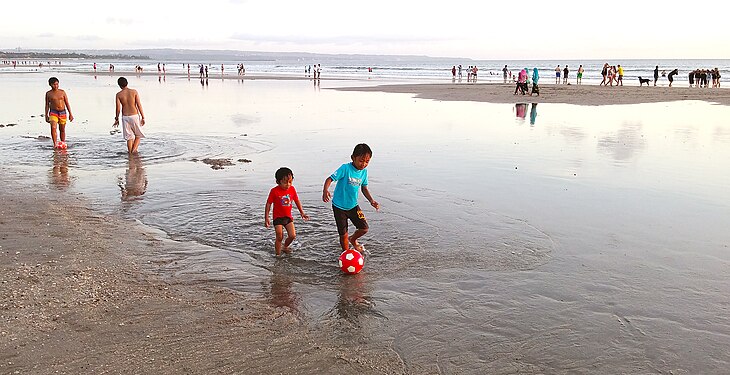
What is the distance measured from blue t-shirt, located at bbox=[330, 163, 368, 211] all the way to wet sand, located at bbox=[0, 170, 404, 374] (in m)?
1.82

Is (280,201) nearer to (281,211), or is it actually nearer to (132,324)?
(281,211)

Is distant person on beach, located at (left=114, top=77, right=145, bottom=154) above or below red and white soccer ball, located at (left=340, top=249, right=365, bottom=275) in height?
above

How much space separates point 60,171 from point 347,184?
7.31 meters

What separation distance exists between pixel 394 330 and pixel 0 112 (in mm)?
22600

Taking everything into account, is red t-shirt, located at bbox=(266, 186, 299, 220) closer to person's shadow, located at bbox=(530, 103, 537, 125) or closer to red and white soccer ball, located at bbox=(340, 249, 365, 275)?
red and white soccer ball, located at bbox=(340, 249, 365, 275)

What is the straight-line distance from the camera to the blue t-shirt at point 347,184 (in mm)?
6980

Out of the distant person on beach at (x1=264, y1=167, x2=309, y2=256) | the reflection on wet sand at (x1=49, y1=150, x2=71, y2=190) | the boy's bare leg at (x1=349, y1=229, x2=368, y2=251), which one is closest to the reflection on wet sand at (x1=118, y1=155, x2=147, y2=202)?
the reflection on wet sand at (x1=49, y1=150, x2=71, y2=190)

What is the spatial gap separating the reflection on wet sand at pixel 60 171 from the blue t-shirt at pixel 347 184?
5680 millimetres

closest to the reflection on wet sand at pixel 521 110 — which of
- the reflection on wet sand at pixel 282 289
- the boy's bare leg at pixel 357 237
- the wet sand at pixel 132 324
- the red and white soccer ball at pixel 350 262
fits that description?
the boy's bare leg at pixel 357 237

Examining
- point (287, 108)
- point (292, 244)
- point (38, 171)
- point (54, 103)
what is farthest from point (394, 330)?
point (287, 108)

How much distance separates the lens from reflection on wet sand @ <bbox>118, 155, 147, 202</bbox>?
9842 millimetres

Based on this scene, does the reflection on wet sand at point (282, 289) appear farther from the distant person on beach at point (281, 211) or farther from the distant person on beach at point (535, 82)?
the distant person on beach at point (535, 82)

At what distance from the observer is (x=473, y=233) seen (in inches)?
313

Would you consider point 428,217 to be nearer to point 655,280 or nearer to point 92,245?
point 655,280
